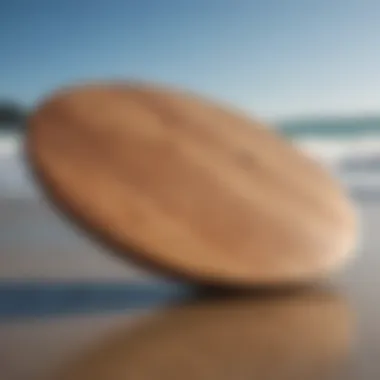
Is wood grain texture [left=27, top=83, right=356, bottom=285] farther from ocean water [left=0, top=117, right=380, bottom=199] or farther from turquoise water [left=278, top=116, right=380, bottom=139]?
turquoise water [left=278, top=116, right=380, bottom=139]

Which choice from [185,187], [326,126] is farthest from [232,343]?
[326,126]

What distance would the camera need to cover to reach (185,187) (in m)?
0.96

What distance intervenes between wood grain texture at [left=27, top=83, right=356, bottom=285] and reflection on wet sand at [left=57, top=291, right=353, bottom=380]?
4cm

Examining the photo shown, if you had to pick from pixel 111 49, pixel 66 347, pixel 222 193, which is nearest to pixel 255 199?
pixel 222 193

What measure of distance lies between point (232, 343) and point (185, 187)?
0.22 m

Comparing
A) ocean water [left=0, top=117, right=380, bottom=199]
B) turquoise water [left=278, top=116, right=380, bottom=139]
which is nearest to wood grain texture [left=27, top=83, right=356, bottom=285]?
ocean water [left=0, top=117, right=380, bottom=199]

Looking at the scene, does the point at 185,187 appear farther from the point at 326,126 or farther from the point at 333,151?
the point at 333,151

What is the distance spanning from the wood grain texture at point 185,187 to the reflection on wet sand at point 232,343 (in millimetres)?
38

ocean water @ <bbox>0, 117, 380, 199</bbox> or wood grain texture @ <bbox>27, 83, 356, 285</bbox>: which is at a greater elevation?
ocean water @ <bbox>0, 117, 380, 199</bbox>

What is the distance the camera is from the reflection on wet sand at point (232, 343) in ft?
2.25

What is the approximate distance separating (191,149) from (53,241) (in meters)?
0.37

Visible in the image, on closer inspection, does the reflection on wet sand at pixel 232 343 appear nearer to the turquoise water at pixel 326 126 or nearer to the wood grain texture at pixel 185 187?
the wood grain texture at pixel 185 187

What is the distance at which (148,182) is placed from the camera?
0.94m

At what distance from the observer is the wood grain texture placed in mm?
897
